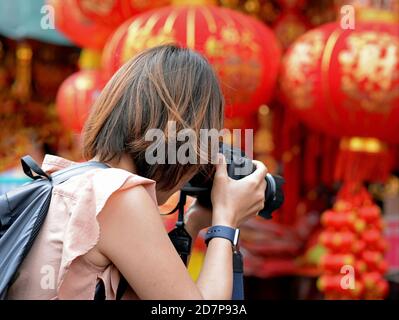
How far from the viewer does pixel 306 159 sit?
339 centimetres

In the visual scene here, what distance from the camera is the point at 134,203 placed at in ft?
2.89

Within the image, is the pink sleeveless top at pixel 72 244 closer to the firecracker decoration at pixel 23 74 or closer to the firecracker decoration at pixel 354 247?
the firecracker decoration at pixel 354 247

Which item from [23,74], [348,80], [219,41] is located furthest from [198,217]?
[23,74]

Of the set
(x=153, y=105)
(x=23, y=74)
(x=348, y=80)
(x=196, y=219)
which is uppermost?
(x=153, y=105)

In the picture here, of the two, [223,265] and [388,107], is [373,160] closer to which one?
[388,107]

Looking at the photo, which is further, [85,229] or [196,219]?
[196,219]

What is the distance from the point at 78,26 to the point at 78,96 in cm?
31

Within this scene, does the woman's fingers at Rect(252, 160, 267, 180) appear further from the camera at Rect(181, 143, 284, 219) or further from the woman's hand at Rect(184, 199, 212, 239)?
the woman's hand at Rect(184, 199, 212, 239)

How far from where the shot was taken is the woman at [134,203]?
2.87ft

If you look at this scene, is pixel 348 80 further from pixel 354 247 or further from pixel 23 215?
pixel 23 215

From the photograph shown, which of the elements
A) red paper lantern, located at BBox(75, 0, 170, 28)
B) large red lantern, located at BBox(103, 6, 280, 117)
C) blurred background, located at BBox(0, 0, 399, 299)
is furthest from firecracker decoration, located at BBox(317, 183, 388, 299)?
red paper lantern, located at BBox(75, 0, 170, 28)

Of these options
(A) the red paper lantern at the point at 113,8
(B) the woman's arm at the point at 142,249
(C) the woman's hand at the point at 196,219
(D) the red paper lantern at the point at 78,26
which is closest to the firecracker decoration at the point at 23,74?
(D) the red paper lantern at the point at 78,26
